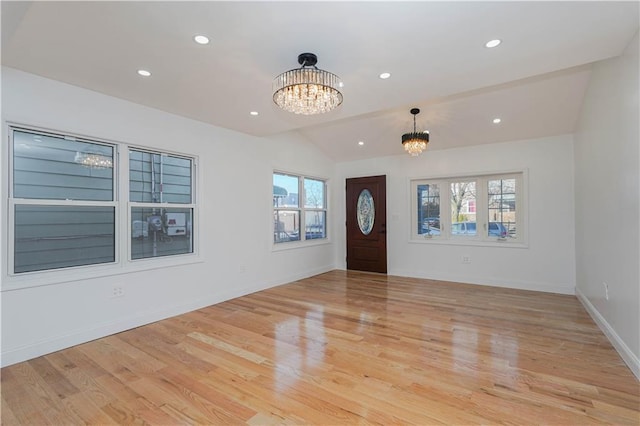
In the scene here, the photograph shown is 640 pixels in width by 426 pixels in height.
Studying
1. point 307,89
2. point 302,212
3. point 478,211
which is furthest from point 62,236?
point 478,211

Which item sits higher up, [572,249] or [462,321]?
[572,249]

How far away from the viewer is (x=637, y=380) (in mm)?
2312

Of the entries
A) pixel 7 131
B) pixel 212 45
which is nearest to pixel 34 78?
pixel 7 131

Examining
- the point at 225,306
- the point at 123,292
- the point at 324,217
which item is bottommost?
the point at 225,306

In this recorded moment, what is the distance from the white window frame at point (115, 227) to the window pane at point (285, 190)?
167 cm

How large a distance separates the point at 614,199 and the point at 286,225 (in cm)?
459

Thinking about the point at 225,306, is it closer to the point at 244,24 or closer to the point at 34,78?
the point at 34,78

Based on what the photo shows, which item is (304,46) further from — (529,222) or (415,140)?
(529,222)

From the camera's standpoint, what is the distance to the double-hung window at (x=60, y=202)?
285 centimetres

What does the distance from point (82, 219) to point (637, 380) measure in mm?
5097

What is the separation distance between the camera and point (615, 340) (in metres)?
2.85

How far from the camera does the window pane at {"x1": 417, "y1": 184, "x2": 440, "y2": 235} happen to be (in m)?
6.11

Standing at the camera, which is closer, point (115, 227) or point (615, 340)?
point (615, 340)

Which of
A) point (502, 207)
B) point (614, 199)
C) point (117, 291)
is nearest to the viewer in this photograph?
point (614, 199)
